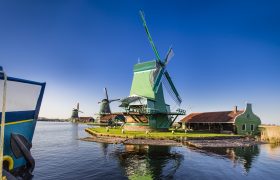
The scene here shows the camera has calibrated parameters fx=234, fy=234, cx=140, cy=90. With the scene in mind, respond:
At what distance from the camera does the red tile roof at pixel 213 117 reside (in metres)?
49.0

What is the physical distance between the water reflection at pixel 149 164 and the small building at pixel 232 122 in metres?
28.4

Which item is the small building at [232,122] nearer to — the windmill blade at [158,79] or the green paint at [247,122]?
the green paint at [247,122]

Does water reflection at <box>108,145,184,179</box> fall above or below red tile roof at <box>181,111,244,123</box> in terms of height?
below

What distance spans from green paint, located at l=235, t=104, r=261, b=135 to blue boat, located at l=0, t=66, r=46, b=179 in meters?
42.9

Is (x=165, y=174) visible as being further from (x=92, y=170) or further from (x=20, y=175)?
(x=20, y=175)

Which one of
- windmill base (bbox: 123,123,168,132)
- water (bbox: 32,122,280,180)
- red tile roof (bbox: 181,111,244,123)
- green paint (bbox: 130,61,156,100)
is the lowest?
water (bbox: 32,122,280,180)

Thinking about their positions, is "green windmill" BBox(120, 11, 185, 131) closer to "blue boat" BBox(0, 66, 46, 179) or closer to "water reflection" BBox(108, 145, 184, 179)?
"water reflection" BBox(108, 145, 184, 179)

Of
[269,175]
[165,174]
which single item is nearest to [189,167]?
[165,174]

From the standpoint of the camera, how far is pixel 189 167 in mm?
18922

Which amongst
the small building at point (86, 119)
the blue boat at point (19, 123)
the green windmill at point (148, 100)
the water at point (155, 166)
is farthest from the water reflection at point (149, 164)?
the small building at point (86, 119)

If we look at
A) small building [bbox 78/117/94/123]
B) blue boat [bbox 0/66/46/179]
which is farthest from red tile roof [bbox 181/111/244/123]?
small building [bbox 78/117/94/123]

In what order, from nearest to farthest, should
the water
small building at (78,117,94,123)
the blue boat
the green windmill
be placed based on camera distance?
1. the blue boat
2. the water
3. the green windmill
4. small building at (78,117,94,123)

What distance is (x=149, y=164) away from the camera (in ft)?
63.1

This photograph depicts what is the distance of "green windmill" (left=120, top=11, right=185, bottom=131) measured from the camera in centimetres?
4538
